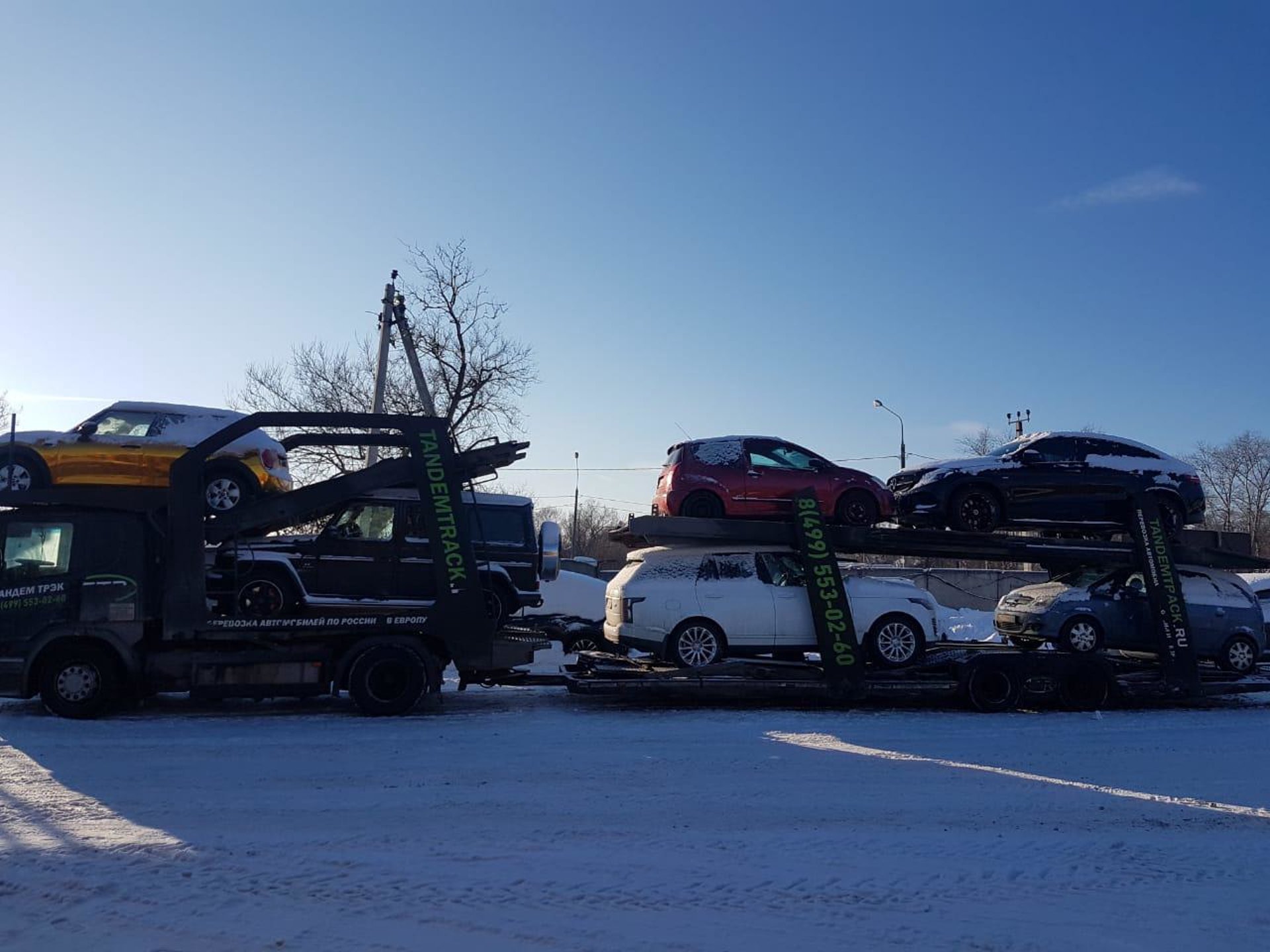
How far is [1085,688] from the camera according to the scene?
40.9ft

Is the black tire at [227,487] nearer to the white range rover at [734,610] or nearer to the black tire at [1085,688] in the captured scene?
the white range rover at [734,610]

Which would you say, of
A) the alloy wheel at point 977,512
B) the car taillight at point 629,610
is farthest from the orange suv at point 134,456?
the alloy wheel at point 977,512

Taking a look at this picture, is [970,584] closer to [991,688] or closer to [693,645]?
[991,688]

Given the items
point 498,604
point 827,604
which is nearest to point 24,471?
point 498,604

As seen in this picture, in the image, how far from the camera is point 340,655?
1138cm

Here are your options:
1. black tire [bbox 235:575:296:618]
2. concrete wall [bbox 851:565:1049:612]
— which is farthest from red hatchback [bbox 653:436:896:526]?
concrete wall [bbox 851:565:1049:612]

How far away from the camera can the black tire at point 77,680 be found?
1072cm

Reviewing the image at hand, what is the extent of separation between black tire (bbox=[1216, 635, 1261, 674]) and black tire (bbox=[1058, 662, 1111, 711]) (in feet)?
8.02

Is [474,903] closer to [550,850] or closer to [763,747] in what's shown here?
[550,850]

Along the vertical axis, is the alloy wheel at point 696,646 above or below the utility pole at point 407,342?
below

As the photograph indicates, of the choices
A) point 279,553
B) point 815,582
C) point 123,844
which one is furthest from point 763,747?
point 279,553

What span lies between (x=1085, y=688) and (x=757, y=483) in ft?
14.9

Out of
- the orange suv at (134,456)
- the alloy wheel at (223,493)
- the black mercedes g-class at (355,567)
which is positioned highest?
the orange suv at (134,456)

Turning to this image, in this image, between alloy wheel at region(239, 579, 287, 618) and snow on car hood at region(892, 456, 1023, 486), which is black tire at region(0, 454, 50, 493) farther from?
snow on car hood at region(892, 456, 1023, 486)
